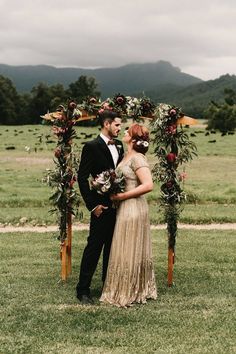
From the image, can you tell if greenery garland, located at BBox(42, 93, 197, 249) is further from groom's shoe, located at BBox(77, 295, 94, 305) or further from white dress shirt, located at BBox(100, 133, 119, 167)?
groom's shoe, located at BBox(77, 295, 94, 305)

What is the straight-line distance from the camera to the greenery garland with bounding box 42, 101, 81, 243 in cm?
1141

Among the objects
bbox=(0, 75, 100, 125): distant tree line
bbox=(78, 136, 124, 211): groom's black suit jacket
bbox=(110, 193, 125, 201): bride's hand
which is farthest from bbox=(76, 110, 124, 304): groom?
bbox=(0, 75, 100, 125): distant tree line

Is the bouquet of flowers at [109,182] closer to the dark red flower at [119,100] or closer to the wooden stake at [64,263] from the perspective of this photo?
the dark red flower at [119,100]

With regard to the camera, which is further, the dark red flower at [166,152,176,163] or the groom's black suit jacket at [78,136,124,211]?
the dark red flower at [166,152,176,163]

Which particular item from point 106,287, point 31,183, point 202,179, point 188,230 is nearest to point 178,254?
point 188,230

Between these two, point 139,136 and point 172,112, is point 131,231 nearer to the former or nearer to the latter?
point 139,136

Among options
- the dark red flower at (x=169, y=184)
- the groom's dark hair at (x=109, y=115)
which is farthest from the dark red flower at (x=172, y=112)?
the groom's dark hair at (x=109, y=115)

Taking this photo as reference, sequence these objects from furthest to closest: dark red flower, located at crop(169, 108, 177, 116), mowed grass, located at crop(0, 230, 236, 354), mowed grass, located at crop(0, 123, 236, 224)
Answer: mowed grass, located at crop(0, 123, 236, 224) → dark red flower, located at crop(169, 108, 177, 116) → mowed grass, located at crop(0, 230, 236, 354)

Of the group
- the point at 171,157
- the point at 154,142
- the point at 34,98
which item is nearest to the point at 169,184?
the point at 171,157

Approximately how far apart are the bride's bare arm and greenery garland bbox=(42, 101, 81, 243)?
2.02m

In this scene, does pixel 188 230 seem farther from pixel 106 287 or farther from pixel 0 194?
pixel 0 194

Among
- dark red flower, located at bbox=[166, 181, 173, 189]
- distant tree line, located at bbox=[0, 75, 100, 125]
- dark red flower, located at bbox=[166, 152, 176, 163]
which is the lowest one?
distant tree line, located at bbox=[0, 75, 100, 125]

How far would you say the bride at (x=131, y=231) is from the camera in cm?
977

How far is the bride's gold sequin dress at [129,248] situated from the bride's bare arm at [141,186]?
0.31ft
